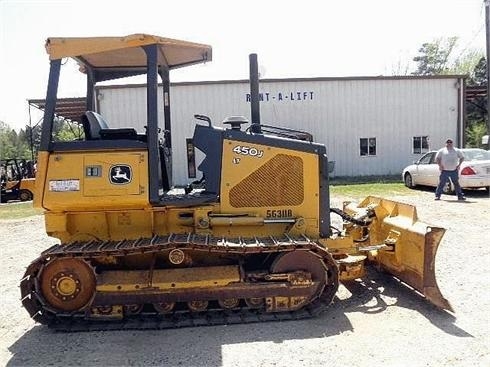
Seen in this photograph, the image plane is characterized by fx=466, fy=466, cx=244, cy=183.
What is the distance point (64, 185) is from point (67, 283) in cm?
96

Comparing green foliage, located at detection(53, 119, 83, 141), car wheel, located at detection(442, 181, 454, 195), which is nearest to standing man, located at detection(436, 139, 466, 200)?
car wheel, located at detection(442, 181, 454, 195)

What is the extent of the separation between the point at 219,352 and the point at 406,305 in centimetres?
225

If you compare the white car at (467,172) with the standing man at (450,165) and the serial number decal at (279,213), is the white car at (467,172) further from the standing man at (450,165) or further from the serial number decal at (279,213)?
the serial number decal at (279,213)

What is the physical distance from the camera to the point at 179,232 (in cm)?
500

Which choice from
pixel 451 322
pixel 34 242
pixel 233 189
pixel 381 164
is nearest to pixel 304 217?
pixel 233 189

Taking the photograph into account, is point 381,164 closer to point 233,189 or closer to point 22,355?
point 233,189

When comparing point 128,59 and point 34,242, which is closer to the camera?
point 128,59

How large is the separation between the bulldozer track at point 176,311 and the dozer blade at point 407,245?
972 millimetres

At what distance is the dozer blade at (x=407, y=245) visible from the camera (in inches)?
192

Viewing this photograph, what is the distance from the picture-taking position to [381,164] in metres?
22.8

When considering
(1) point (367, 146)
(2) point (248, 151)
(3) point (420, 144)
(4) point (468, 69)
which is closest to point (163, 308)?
(2) point (248, 151)

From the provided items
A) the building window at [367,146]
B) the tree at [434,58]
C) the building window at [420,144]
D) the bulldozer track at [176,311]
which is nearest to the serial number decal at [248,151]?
the bulldozer track at [176,311]

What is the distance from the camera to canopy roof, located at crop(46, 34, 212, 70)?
4609 millimetres

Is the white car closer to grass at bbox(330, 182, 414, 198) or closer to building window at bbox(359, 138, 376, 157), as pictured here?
grass at bbox(330, 182, 414, 198)
